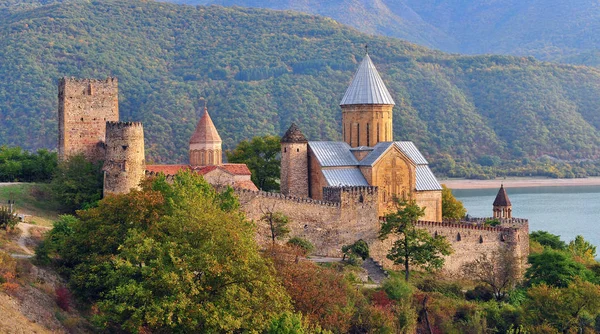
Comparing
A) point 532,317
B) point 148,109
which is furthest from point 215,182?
point 148,109

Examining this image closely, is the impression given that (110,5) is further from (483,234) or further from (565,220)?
(483,234)

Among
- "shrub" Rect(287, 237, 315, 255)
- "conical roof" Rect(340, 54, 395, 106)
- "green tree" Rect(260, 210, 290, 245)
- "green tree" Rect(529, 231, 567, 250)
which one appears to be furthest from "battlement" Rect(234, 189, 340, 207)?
"green tree" Rect(529, 231, 567, 250)

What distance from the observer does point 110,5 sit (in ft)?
255

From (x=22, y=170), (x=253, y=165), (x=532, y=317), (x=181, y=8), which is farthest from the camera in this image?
(x=181, y=8)

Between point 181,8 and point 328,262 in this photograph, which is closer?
point 328,262

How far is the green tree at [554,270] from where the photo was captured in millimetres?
26859

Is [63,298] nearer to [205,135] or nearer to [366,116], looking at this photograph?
[205,135]

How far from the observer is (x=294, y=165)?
3005 cm

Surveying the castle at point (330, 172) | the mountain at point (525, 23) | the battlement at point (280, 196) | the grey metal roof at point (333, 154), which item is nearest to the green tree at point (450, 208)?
the castle at point (330, 172)

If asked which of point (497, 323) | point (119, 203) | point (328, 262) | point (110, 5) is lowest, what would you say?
point (497, 323)

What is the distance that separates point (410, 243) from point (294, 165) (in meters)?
5.14

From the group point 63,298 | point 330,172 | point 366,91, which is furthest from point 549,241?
point 63,298

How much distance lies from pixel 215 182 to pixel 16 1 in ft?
220

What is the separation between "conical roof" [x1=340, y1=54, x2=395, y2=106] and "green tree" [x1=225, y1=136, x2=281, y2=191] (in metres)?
3.53
